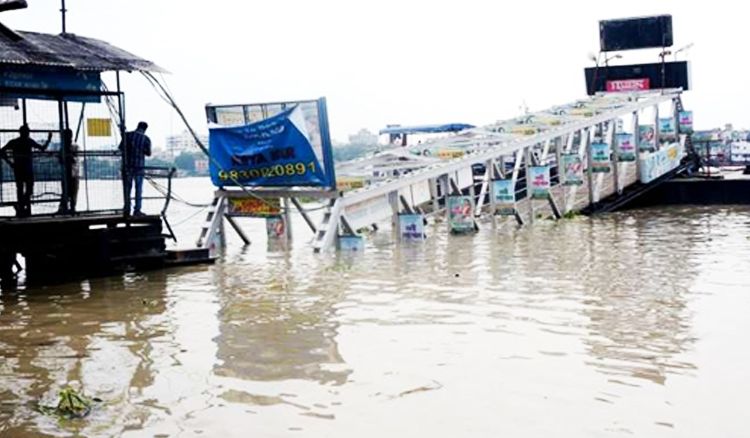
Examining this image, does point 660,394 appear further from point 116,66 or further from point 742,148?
point 742,148

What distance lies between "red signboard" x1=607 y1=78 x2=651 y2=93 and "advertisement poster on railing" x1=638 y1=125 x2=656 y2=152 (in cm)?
796

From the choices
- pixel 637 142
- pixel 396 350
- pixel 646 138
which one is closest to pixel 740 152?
pixel 646 138

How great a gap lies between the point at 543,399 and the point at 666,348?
1.80m

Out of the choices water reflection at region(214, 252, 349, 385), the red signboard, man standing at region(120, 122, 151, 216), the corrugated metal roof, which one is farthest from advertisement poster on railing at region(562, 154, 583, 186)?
the red signboard

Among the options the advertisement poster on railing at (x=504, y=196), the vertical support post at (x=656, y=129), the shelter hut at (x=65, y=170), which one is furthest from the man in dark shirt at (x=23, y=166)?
the vertical support post at (x=656, y=129)

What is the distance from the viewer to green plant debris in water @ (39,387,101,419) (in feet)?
19.0

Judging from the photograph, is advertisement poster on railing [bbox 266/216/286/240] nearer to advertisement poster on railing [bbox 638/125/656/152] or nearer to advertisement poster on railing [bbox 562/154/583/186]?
advertisement poster on railing [bbox 562/154/583/186]

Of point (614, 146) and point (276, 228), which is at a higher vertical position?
point (614, 146)

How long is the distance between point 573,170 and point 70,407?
17.9 m

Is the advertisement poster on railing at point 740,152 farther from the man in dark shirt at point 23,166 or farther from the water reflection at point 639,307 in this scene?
the man in dark shirt at point 23,166

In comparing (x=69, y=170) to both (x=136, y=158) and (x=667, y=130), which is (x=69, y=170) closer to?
(x=136, y=158)

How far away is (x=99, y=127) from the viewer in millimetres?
13469

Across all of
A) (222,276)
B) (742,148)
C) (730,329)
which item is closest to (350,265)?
(222,276)

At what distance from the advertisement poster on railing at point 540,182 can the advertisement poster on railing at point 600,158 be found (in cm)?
333
